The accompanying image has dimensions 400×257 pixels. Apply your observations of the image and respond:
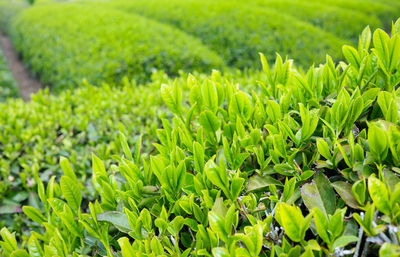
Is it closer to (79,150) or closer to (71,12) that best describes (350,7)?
(71,12)

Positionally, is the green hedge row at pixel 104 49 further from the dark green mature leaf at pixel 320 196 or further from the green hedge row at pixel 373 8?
the dark green mature leaf at pixel 320 196

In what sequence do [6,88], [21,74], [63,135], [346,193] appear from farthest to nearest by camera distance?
[21,74] < [6,88] < [63,135] < [346,193]

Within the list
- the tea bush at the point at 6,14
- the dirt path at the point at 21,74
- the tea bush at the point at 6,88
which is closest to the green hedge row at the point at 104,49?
the dirt path at the point at 21,74

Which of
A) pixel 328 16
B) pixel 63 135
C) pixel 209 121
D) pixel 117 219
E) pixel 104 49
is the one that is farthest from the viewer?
pixel 328 16

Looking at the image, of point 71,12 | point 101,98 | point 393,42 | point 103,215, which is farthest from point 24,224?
point 71,12

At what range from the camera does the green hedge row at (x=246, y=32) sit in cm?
705

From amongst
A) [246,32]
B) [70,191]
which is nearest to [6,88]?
[246,32]

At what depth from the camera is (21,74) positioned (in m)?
10.2

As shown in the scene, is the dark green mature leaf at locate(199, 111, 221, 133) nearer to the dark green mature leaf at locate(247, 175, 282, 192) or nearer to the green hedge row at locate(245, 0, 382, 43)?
the dark green mature leaf at locate(247, 175, 282, 192)

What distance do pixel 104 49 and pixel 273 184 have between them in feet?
21.3

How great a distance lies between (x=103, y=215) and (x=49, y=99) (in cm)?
292

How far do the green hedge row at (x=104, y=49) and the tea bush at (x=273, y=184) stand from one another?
4.75 metres

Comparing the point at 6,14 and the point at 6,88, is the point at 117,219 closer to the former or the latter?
the point at 6,88

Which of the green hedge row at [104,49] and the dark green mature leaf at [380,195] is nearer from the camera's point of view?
the dark green mature leaf at [380,195]
